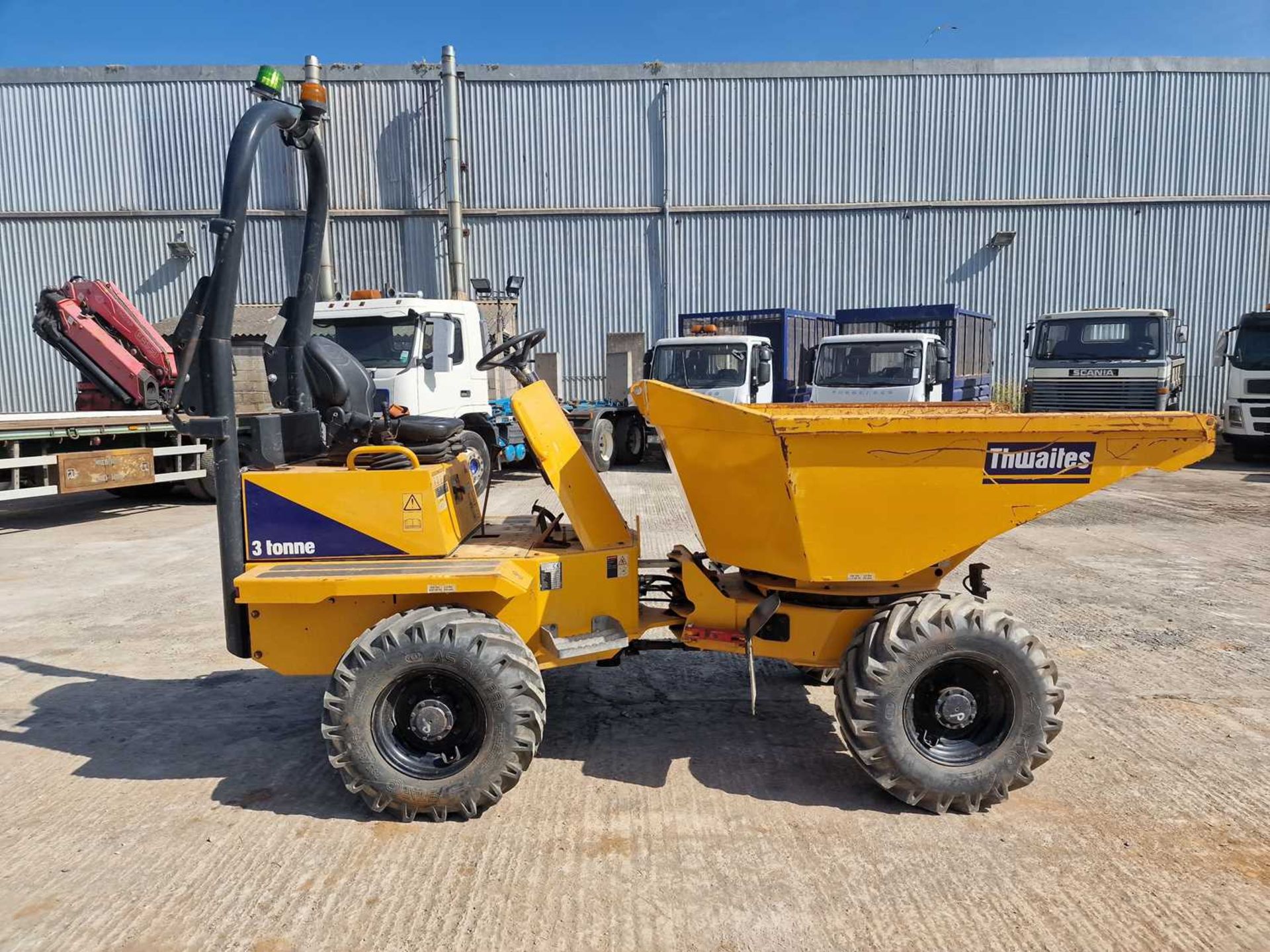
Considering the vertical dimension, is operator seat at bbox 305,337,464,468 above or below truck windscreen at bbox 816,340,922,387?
below

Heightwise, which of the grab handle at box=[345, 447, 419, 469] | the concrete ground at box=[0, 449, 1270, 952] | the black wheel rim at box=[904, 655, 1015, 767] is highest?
the grab handle at box=[345, 447, 419, 469]

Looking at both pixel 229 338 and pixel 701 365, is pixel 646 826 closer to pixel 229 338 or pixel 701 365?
pixel 229 338

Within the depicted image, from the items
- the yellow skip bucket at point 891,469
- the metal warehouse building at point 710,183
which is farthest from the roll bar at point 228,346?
the metal warehouse building at point 710,183

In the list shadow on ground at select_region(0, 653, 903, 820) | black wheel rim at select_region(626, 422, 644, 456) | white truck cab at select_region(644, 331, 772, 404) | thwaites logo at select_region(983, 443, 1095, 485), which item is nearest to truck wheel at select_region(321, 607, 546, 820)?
shadow on ground at select_region(0, 653, 903, 820)

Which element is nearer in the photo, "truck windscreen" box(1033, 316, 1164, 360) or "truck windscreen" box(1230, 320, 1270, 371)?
"truck windscreen" box(1033, 316, 1164, 360)

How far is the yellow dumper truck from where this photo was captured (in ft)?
10.2

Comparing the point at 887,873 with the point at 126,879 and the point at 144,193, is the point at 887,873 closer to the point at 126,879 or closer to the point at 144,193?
the point at 126,879

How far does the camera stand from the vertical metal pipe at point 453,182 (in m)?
18.8

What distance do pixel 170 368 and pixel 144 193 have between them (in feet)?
33.2

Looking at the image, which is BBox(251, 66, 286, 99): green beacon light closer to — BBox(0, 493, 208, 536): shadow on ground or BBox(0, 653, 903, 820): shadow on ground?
BBox(0, 653, 903, 820): shadow on ground

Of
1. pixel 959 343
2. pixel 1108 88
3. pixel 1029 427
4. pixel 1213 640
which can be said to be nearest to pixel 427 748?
pixel 1029 427

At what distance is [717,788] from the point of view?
3406mm

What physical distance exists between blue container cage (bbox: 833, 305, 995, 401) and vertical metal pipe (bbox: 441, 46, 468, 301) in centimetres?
889

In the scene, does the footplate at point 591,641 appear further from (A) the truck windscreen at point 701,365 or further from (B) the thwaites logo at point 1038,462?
(A) the truck windscreen at point 701,365
